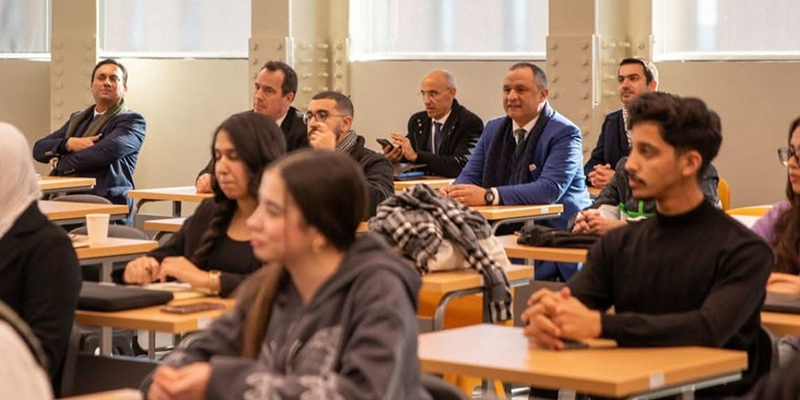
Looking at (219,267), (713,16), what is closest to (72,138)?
(713,16)

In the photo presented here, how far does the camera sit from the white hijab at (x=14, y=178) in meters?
4.13

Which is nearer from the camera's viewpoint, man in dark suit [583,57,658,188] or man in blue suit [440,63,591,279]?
man in blue suit [440,63,591,279]

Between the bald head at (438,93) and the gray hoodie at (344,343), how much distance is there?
6.79 meters

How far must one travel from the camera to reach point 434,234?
5.12 metres

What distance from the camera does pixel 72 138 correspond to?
965 cm

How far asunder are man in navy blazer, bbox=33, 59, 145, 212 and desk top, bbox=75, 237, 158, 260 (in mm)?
3665

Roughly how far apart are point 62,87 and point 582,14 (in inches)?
194

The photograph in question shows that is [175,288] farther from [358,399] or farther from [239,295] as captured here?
[358,399]

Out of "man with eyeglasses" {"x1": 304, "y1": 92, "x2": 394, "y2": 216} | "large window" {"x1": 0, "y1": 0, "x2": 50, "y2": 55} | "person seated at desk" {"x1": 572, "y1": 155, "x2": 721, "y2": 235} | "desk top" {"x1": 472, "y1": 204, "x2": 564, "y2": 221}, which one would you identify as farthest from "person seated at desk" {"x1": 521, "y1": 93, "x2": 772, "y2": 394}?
"large window" {"x1": 0, "y1": 0, "x2": 50, "y2": 55}


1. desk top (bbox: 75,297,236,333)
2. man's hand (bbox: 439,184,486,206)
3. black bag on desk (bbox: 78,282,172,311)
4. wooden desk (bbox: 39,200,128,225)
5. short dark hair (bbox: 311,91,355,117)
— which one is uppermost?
short dark hair (bbox: 311,91,355,117)

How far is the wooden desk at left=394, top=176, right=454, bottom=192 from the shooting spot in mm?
8492

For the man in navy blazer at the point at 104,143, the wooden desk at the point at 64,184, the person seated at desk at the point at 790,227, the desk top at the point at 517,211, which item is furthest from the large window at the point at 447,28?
the person seated at desk at the point at 790,227

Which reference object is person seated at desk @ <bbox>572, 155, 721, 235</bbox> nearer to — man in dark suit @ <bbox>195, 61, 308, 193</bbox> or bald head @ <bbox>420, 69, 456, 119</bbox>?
man in dark suit @ <bbox>195, 61, 308, 193</bbox>

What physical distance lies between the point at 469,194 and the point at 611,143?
5.48ft
